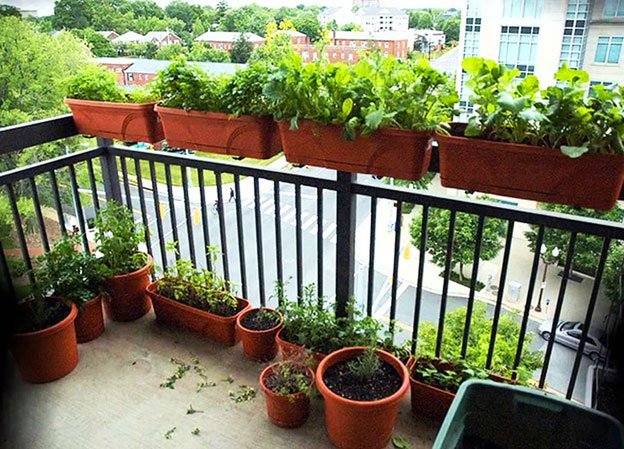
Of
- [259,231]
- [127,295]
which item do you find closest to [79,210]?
[127,295]

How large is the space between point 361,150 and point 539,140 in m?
0.54

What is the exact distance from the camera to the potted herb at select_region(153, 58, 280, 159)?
183 centimetres

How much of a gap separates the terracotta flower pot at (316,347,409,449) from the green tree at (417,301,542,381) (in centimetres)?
38

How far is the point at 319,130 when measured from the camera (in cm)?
167

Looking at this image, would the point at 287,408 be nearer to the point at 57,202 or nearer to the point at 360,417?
the point at 360,417

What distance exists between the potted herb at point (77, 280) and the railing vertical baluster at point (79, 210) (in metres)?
0.14

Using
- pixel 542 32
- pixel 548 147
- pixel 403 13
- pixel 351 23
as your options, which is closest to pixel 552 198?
pixel 548 147

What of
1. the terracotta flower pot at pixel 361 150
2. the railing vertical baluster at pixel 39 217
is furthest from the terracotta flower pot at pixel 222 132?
the railing vertical baluster at pixel 39 217

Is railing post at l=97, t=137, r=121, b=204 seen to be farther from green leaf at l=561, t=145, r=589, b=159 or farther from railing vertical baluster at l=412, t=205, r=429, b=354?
green leaf at l=561, t=145, r=589, b=159

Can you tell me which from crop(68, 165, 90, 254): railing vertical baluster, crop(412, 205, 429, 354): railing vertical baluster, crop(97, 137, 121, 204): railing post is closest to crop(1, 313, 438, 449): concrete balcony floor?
crop(412, 205, 429, 354): railing vertical baluster

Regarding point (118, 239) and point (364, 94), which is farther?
point (118, 239)

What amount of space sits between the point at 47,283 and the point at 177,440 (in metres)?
0.94

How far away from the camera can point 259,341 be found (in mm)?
2219

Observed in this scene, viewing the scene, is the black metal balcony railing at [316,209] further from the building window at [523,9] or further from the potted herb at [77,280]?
the building window at [523,9]
